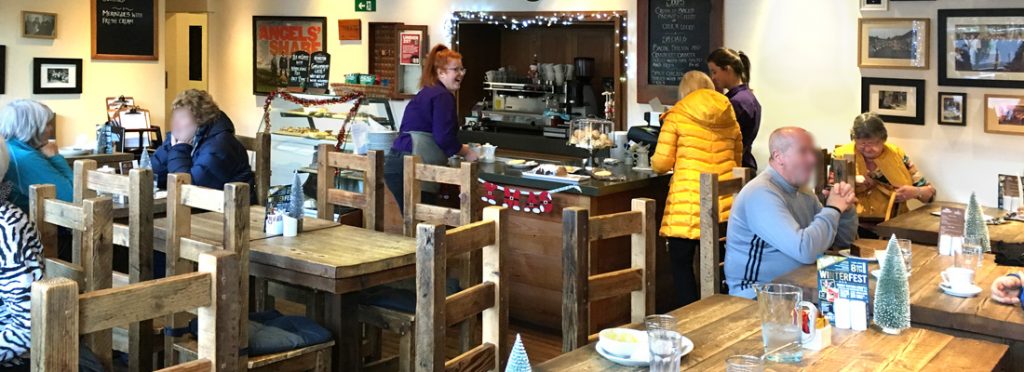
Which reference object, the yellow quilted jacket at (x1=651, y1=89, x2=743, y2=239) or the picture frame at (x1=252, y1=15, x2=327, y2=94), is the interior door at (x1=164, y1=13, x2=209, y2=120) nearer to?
the picture frame at (x1=252, y1=15, x2=327, y2=94)

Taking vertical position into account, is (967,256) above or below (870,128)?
below

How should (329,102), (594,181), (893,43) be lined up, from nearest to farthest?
1. (594,181)
2. (893,43)
3. (329,102)

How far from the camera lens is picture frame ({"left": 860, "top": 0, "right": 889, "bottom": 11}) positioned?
6406mm

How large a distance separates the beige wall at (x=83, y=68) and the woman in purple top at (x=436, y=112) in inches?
161

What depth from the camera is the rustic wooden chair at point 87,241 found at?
10.9 feet

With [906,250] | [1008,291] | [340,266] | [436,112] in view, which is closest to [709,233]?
[906,250]

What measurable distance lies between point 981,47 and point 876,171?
3.27ft

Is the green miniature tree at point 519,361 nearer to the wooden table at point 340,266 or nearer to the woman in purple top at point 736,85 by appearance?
the wooden table at point 340,266

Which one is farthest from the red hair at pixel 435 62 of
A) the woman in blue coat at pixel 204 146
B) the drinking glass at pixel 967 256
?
the drinking glass at pixel 967 256

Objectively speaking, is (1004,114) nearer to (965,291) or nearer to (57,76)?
(965,291)

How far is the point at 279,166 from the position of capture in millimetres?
7195

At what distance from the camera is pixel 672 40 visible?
748 cm

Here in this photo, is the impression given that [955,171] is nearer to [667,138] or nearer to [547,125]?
[667,138]

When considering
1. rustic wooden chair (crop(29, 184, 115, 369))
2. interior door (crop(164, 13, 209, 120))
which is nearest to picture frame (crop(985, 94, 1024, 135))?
rustic wooden chair (crop(29, 184, 115, 369))
